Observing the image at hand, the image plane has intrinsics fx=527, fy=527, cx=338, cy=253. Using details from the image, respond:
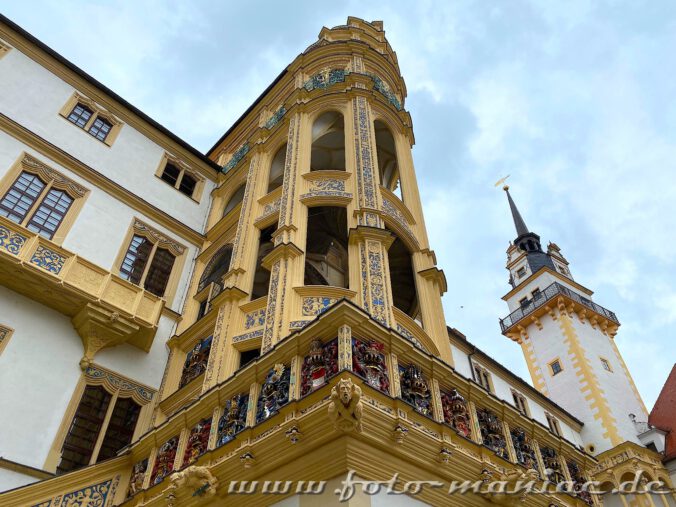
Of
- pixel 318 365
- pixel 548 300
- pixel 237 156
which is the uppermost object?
pixel 548 300

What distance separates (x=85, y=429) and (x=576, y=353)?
33.9m

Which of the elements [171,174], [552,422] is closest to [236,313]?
[171,174]

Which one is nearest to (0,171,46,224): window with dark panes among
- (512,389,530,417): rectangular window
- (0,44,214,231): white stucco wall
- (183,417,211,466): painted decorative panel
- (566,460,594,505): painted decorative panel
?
(0,44,214,231): white stucco wall

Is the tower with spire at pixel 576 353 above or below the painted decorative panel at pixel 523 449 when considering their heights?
above

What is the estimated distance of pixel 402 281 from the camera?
56.7 feet

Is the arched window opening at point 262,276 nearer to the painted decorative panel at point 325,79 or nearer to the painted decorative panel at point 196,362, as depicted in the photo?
the painted decorative panel at point 196,362

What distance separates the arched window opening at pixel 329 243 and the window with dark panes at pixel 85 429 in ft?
24.2

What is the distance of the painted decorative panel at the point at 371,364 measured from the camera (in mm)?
8242

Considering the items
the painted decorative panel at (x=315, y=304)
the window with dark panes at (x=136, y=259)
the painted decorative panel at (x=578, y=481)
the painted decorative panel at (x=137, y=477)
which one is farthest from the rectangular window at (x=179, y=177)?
the painted decorative panel at (x=578, y=481)

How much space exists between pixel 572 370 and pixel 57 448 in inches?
1333

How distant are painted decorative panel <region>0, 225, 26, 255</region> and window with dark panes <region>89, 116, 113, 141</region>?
Answer: 653 cm

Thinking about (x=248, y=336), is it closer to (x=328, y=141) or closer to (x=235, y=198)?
(x=328, y=141)

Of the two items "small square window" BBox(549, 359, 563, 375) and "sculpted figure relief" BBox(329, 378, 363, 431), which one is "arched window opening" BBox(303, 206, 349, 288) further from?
"small square window" BBox(549, 359, 563, 375)

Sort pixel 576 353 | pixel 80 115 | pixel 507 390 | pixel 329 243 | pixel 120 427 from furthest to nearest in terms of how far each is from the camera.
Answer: pixel 576 353
pixel 507 390
pixel 80 115
pixel 329 243
pixel 120 427
